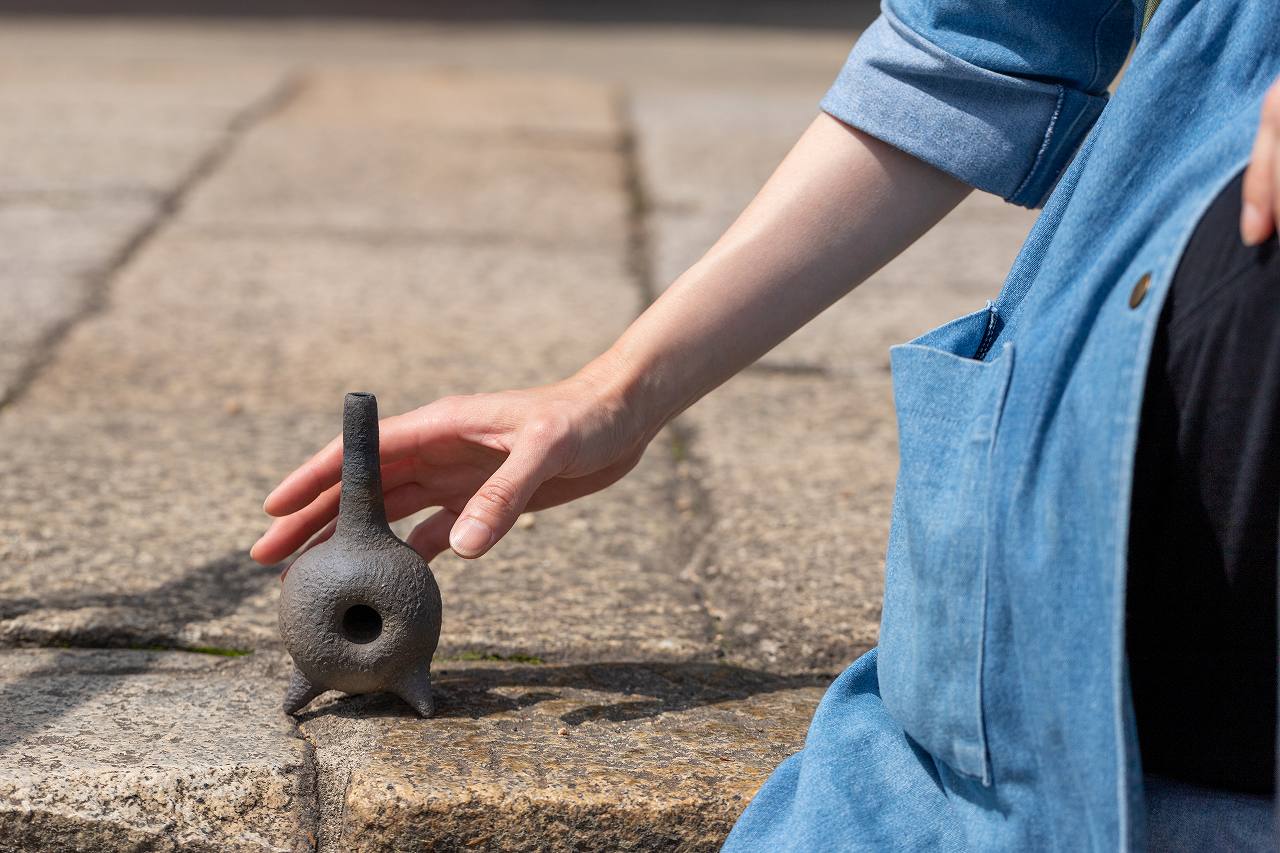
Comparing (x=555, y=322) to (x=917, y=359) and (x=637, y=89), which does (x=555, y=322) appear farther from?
(x=637, y=89)

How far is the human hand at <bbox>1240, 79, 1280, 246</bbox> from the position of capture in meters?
0.93

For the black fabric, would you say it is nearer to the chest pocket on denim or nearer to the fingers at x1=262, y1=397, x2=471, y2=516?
the chest pocket on denim

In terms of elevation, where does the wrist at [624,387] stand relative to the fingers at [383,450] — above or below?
above

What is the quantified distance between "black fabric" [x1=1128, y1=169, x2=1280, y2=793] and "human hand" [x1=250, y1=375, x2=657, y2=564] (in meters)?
0.50

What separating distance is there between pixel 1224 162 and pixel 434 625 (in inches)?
31.1

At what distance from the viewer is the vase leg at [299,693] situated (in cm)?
139

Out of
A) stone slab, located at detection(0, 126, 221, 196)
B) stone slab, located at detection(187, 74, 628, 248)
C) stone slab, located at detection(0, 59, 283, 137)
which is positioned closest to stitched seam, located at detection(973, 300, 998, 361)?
stone slab, located at detection(187, 74, 628, 248)

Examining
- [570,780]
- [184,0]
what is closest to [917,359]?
[570,780]

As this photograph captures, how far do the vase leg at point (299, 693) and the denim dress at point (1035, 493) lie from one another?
0.46 meters

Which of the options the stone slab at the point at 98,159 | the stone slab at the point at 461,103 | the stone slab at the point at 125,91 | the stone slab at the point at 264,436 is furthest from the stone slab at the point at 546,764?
the stone slab at the point at 125,91

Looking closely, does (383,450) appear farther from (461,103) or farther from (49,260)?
(461,103)

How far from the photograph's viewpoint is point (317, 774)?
133 cm

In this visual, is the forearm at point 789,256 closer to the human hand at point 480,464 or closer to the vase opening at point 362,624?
the human hand at point 480,464

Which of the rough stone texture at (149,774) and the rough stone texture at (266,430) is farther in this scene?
the rough stone texture at (266,430)
